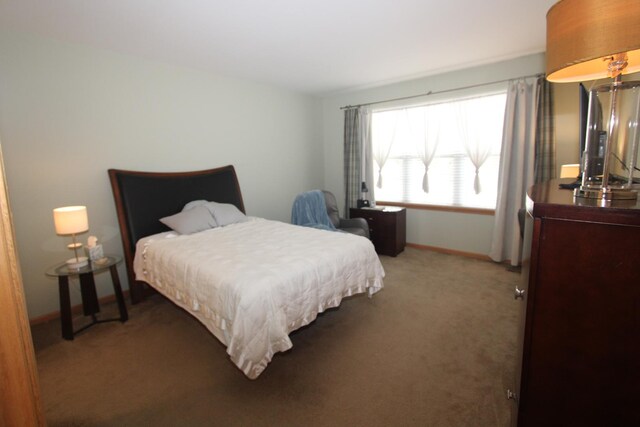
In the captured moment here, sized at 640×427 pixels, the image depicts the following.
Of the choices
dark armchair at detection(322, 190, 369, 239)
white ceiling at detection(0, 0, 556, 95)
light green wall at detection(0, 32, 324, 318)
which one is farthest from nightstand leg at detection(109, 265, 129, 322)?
dark armchair at detection(322, 190, 369, 239)

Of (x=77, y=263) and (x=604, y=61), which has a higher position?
(x=604, y=61)

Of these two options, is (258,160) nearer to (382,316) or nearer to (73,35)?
(73,35)

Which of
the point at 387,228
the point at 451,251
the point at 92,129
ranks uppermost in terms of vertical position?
the point at 92,129

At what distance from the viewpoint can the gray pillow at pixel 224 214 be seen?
3.30 metres

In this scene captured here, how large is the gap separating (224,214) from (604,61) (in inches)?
125

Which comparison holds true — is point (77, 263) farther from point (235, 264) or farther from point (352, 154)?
point (352, 154)

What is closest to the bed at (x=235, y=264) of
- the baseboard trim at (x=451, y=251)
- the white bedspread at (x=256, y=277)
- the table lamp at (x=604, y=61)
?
the white bedspread at (x=256, y=277)

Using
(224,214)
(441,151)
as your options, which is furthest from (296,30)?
(441,151)

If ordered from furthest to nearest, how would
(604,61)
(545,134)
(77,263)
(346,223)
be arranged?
1. (346,223)
2. (545,134)
3. (77,263)
4. (604,61)

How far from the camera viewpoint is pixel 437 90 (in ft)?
13.3

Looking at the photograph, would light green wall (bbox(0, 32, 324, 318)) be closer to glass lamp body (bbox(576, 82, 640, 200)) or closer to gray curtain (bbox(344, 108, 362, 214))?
gray curtain (bbox(344, 108, 362, 214))

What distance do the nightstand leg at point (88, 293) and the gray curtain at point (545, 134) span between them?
477 cm

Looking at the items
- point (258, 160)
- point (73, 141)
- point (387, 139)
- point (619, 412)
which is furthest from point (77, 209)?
point (387, 139)

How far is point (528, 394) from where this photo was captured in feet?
2.97
